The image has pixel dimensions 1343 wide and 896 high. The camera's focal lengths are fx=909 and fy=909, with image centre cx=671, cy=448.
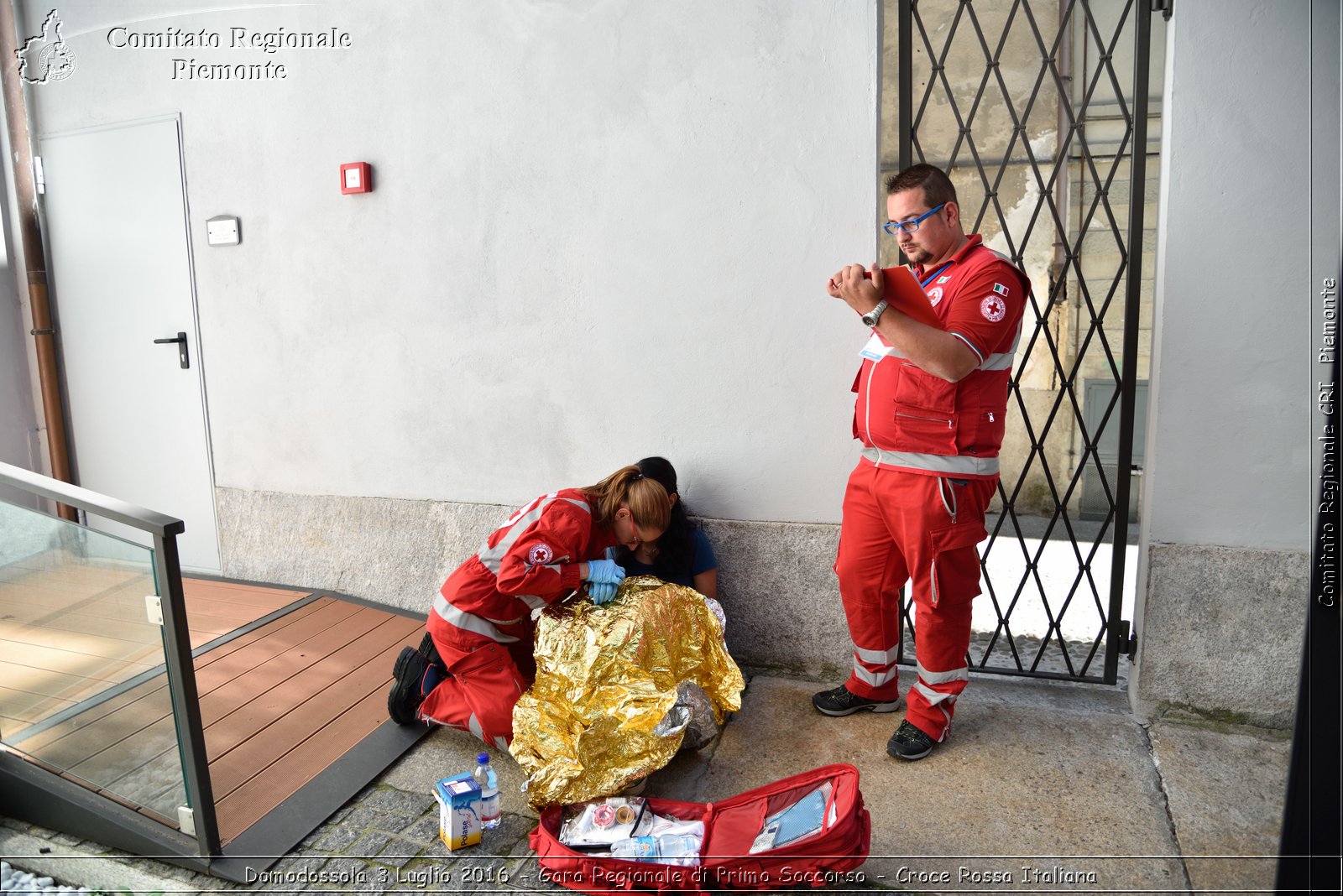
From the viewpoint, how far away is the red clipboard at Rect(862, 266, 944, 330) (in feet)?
8.20

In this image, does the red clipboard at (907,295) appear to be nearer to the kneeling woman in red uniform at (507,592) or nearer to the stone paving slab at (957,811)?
the kneeling woman in red uniform at (507,592)

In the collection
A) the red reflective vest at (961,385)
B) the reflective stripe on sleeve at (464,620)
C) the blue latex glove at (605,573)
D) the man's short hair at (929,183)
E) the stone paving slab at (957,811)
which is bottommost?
the stone paving slab at (957,811)

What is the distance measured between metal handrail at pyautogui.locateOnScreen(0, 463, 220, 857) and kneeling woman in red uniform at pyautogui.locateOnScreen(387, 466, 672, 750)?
0.77 metres

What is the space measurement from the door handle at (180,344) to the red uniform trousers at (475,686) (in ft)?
8.11

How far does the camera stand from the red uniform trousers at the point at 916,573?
2720mm

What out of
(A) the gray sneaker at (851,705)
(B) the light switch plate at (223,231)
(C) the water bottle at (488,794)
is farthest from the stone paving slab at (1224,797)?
(B) the light switch plate at (223,231)

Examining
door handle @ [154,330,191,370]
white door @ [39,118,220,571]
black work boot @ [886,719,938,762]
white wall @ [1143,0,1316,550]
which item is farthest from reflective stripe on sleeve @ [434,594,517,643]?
door handle @ [154,330,191,370]

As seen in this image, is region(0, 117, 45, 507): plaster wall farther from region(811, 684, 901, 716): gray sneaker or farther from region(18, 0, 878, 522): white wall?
region(811, 684, 901, 716): gray sneaker

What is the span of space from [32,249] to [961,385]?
4.92 meters

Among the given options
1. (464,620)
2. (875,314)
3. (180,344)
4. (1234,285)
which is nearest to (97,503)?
(464,620)

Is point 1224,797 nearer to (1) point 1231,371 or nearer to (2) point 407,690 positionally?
(1) point 1231,371

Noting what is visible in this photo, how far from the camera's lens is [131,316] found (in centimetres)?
475

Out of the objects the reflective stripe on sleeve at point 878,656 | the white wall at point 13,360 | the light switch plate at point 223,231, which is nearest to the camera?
the reflective stripe on sleeve at point 878,656

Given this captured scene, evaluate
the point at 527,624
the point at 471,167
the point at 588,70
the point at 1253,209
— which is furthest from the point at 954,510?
the point at 471,167
